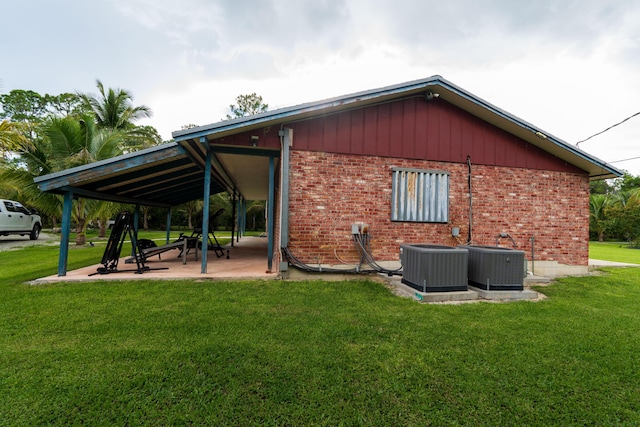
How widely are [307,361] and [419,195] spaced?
17.6 ft

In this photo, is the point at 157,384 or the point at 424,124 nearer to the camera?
the point at 157,384

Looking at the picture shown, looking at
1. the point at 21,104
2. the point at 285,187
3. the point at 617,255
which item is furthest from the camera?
the point at 21,104

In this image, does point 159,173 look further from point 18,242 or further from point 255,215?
point 255,215

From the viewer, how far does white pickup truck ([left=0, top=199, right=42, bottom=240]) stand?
42.8 feet

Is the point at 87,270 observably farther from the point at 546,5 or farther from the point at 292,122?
the point at 546,5

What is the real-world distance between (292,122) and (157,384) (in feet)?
18.0

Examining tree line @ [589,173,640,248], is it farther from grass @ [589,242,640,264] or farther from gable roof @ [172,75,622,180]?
gable roof @ [172,75,622,180]

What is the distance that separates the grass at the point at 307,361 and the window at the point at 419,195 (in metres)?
2.77

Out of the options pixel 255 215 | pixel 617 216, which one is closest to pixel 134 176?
pixel 255 215

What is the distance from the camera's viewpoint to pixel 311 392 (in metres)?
2.28

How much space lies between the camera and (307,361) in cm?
274

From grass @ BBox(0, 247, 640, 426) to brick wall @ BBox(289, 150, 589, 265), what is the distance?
2060 millimetres

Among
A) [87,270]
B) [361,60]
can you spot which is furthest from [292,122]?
[361,60]

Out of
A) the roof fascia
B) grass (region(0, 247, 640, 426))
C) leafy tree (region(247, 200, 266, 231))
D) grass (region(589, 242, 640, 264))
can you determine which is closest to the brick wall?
grass (region(0, 247, 640, 426))
